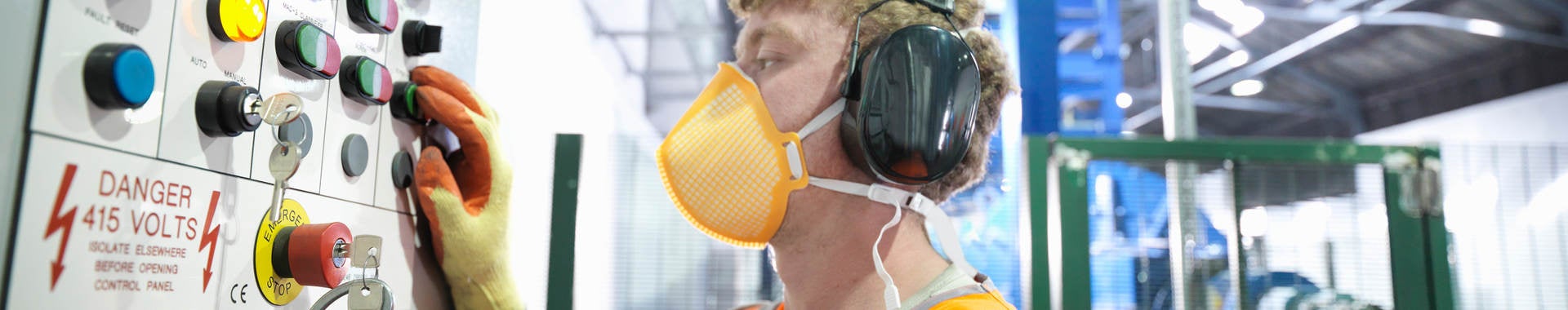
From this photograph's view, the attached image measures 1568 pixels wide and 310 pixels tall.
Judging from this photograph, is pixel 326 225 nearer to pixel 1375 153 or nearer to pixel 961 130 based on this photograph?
pixel 961 130

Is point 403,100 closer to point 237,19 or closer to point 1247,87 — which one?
point 237,19

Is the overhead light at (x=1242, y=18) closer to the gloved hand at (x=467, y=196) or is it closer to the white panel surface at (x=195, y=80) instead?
the gloved hand at (x=467, y=196)

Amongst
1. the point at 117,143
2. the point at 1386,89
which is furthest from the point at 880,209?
the point at 1386,89

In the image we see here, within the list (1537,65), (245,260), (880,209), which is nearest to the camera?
(245,260)

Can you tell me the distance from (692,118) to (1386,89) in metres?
12.8

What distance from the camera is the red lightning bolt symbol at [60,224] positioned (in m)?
0.67

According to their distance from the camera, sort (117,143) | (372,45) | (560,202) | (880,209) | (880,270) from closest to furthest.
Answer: (117,143) < (372,45) < (880,270) < (880,209) < (560,202)

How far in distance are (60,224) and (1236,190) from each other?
2275 mm

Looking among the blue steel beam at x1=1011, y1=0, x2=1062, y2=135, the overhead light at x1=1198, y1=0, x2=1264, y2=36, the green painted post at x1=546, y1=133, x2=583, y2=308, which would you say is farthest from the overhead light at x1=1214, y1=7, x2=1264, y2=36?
the green painted post at x1=546, y1=133, x2=583, y2=308

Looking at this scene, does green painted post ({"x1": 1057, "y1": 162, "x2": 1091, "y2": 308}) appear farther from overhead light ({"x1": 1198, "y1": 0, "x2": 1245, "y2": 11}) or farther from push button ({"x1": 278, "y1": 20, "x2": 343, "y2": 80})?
overhead light ({"x1": 1198, "y1": 0, "x2": 1245, "y2": 11})

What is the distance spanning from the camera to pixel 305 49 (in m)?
0.94

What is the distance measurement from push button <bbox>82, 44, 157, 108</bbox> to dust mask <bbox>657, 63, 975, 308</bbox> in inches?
30.7

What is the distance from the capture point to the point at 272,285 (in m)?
0.97

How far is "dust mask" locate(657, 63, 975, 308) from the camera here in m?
1.35
